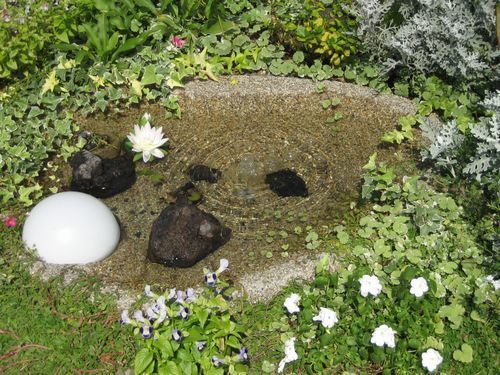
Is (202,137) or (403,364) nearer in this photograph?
(403,364)

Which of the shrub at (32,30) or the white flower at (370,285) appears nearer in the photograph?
the white flower at (370,285)

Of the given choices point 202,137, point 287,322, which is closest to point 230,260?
point 287,322

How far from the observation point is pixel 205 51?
14.6 ft

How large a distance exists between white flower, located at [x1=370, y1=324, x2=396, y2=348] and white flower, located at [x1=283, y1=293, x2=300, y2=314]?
38 centimetres

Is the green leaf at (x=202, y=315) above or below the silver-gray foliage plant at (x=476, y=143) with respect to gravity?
below

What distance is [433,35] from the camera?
4.19m

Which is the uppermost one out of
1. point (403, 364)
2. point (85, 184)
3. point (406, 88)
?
point (406, 88)

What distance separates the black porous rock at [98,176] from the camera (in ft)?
13.0

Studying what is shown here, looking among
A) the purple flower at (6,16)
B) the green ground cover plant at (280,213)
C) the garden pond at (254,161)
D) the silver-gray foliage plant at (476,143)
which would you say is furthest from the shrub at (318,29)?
the purple flower at (6,16)

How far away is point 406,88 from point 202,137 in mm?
1327

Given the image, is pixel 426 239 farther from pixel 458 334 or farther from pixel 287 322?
pixel 287 322

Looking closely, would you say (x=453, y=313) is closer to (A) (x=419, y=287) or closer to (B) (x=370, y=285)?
(A) (x=419, y=287)

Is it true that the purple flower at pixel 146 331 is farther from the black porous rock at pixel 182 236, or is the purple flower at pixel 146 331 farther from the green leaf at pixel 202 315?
the black porous rock at pixel 182 236

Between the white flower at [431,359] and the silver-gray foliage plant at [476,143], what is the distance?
109 cm
